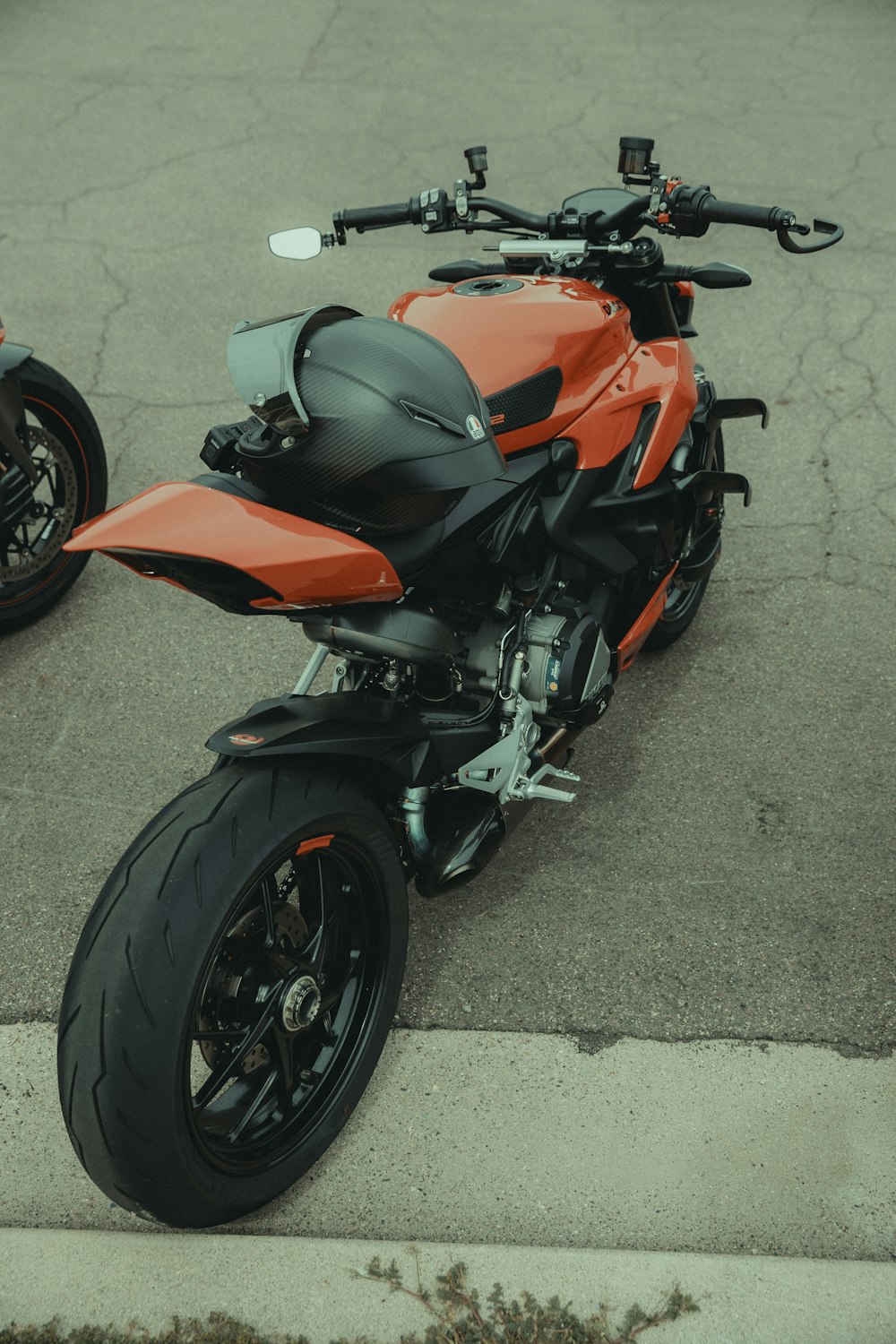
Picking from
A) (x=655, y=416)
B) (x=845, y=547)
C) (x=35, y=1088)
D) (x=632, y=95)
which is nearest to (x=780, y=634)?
Answer: (x=845, y=547)

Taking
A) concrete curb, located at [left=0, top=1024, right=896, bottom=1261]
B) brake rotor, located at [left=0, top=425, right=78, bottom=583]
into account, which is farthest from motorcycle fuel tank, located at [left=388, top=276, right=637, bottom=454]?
brake rotor, located at [left=0, top=425, right=78, bottom=583]

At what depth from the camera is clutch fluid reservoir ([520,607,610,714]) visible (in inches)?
105

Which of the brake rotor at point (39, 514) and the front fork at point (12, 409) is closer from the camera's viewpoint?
the front fork at point (12, 409)

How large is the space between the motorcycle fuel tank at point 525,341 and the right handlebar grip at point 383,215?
29 cm

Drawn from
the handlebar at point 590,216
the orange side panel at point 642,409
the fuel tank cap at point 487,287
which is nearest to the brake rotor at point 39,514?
the handlebar at point 590,216

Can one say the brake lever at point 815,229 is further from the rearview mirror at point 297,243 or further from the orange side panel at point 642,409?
the rearview mirror at point 297,243

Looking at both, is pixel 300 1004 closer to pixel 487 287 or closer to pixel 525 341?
pixel 525 341

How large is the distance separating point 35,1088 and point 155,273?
14.9 feet

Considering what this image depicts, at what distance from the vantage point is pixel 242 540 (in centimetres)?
185

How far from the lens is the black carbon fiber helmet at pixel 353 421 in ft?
6.63

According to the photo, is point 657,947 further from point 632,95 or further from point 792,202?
point 632,95

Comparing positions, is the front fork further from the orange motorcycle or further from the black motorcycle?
the orange motorcycle

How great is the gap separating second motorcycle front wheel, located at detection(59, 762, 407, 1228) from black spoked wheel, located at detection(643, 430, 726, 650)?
1.51m

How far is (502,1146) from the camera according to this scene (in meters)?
2.49
